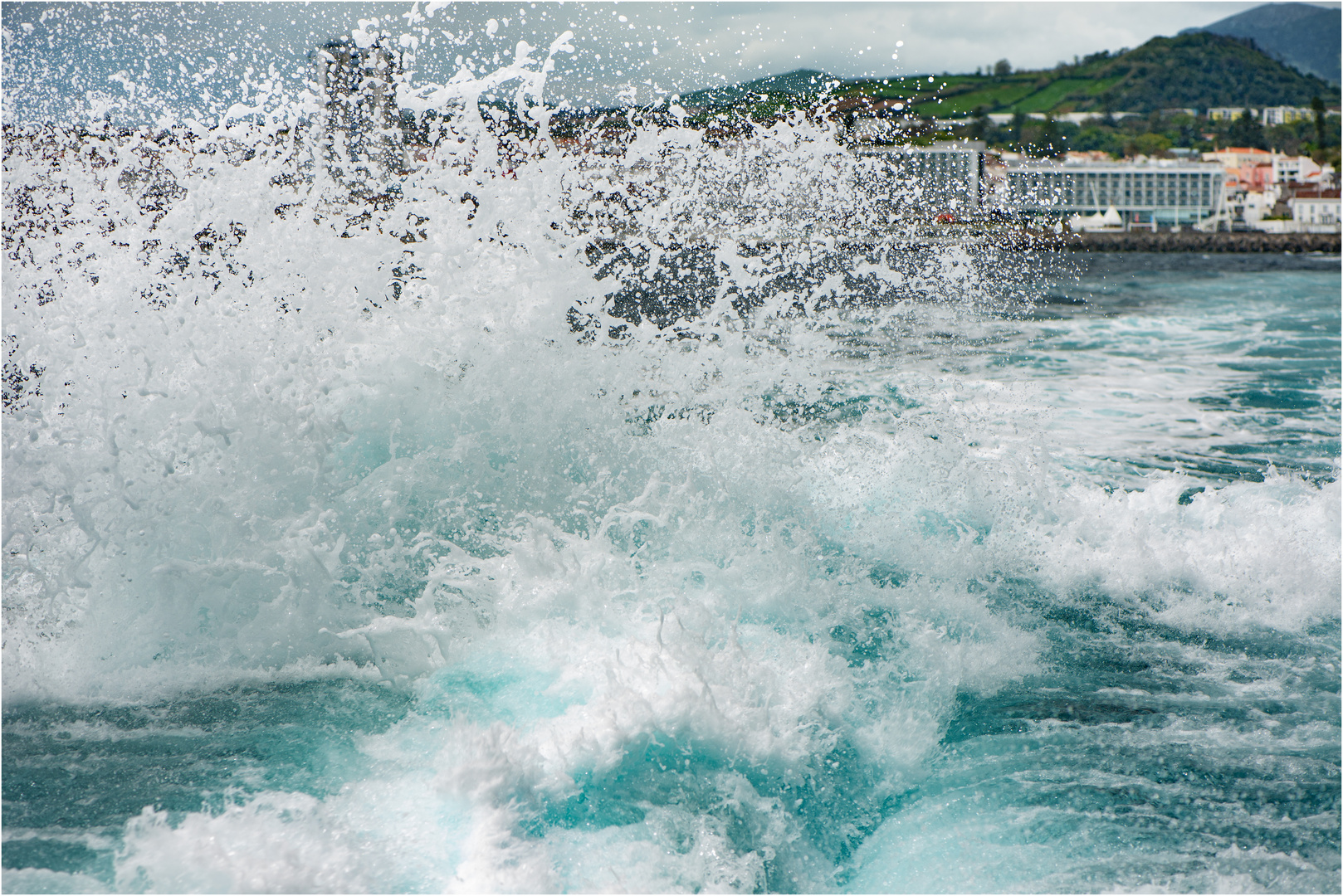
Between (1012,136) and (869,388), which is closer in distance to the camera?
(869,388)

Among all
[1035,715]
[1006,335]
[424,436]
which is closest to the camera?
[1035,715]

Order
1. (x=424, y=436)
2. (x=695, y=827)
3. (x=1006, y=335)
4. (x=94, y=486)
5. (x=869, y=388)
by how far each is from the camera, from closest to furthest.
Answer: (x=695, y=827)
(x=94, y=486)
(x=424, y=436)
(x=869, y=388)
(x=1006, y=335)

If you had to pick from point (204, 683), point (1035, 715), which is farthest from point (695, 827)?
point (204, 683)

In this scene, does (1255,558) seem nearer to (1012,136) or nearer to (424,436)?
(424,436)

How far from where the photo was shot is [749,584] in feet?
16.9

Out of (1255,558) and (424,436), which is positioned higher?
(424,436)

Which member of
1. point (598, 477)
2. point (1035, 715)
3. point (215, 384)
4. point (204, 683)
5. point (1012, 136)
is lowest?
point (1035, 715)

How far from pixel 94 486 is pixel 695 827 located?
352cm

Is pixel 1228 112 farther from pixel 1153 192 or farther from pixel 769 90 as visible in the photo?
pixel 769 90

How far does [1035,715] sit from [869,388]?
7018 mm

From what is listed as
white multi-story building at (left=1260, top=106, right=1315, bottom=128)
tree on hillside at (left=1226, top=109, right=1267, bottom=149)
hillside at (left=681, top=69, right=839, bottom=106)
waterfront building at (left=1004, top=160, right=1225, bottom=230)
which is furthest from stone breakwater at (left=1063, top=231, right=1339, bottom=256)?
white multi-story building at (left=1260, top=106, right=1315, bottom=128)

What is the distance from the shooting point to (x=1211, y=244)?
59.6 meters

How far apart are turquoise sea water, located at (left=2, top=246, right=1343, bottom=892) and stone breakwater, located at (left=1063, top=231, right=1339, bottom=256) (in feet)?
182

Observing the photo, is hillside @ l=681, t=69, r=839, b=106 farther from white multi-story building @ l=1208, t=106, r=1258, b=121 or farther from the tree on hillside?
white multi-story building @ l=1208, t=106, r=1258, b=121
